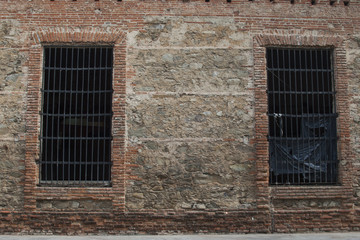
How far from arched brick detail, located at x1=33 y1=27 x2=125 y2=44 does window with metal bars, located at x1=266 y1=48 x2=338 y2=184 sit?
3194 millimetres

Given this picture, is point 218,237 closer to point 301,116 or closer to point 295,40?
point 301,116

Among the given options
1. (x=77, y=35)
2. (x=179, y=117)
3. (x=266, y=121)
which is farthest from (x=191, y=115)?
(x=77, y=35)

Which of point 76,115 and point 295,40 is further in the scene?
point 295,40

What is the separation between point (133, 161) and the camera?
8547 mm

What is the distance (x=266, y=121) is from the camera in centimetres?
874

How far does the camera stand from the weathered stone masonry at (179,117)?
27.6 feet

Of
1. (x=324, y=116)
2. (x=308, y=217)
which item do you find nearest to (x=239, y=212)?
(x=308, y=217)

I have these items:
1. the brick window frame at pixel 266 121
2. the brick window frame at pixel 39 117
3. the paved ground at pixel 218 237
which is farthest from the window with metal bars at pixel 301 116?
the brick window frame at pixel 39 117

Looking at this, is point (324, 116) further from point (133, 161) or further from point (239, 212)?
point (133, 161)

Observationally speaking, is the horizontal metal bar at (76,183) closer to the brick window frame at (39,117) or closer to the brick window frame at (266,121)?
the brick window frame at (39,117)

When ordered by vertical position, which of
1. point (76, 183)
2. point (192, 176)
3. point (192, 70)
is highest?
point (192, 70)

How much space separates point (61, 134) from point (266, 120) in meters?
4.09

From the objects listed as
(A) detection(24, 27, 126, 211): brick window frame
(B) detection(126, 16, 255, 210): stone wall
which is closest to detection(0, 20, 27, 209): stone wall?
(A) detection(24, 27, 126, 211): brick window frame

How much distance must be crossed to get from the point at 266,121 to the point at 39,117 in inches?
177
